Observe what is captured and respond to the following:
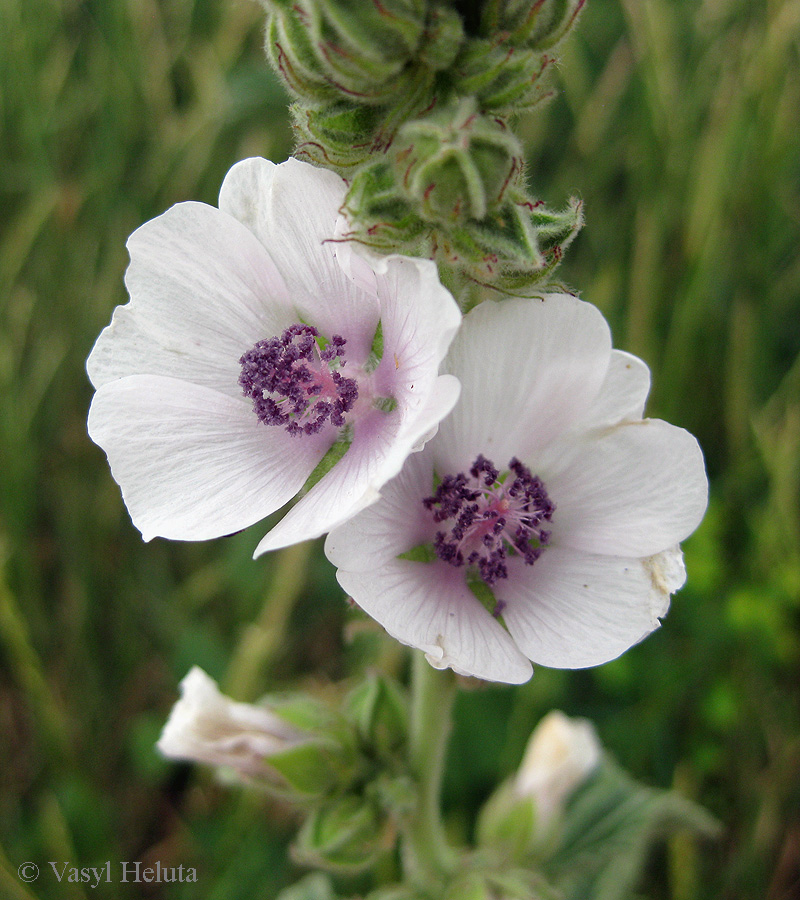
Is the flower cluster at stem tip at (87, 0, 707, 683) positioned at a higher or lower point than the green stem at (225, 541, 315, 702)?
higher

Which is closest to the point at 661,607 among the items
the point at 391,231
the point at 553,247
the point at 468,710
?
the point at 553,247

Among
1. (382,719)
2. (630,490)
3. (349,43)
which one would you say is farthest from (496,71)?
(382,719)

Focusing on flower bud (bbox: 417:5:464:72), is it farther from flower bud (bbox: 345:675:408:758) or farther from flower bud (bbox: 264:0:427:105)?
flower bud (bbox: 345:675:408:758)

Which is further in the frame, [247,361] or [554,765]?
[554,765]

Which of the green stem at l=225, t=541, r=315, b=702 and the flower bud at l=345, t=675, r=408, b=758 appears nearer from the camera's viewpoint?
the flower bud at l=345, t=675, r=408, b=758

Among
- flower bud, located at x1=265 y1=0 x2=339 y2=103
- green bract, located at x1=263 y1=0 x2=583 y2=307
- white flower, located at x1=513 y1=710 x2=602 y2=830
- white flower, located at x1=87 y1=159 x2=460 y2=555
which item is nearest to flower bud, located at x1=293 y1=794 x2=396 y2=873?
white flower, located at x1=513 y1=710 x2=602 y2=830

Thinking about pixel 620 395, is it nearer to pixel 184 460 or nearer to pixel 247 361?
pixel 247 361
